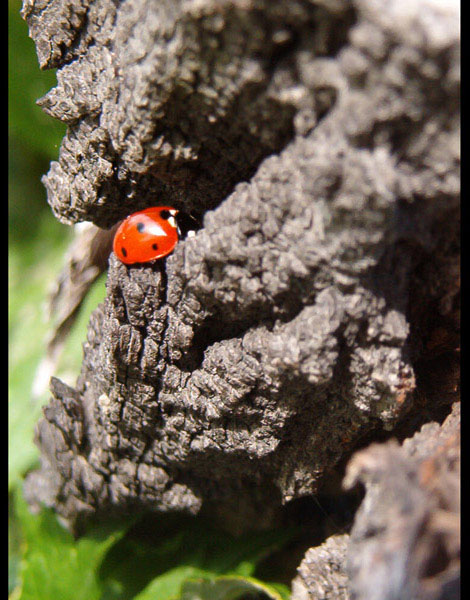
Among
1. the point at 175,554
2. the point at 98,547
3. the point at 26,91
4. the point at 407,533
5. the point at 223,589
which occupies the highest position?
the point at 26,91

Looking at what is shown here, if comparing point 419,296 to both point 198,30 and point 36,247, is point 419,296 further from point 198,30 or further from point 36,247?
point 36,247

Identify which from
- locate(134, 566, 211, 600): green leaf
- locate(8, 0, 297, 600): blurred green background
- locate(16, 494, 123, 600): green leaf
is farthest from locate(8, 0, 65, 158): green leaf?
locate(134, 566, 211, 600): green leaf

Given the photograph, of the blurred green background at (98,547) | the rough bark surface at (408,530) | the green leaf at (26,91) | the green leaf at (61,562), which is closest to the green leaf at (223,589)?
the blurred green background at (98,547)

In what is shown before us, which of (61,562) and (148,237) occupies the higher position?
(148,237)

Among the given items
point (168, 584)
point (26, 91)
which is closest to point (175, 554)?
point (168, 584)

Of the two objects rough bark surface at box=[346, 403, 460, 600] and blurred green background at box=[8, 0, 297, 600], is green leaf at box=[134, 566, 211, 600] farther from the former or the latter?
rough bark surface at box=[346, 403, 460, 600]

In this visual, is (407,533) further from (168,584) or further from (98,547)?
(98,547)

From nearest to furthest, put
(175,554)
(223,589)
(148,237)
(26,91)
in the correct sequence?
1. (148,237)
2. (223,589)
3. (175,554)
4. (26,91)
